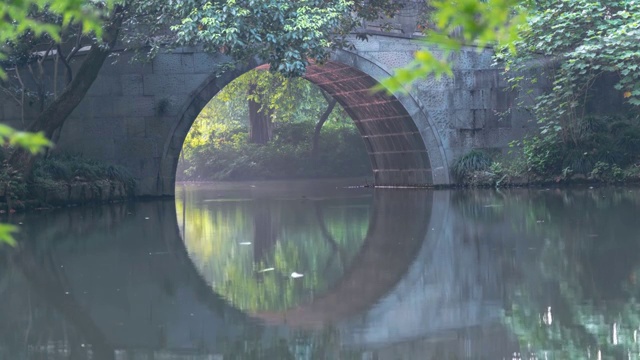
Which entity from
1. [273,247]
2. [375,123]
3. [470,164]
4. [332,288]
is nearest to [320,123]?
[375,123]

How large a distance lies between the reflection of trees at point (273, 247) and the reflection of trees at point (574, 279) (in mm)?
1522

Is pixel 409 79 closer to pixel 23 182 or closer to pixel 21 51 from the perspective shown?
pixel 23 182

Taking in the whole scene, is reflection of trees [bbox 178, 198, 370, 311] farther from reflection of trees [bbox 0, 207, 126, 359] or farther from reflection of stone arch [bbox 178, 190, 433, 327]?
reflection of trees [bbox 0, 207, 126, 359]

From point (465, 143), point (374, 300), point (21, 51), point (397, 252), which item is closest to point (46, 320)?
point (374, 300)

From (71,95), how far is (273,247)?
7487mm

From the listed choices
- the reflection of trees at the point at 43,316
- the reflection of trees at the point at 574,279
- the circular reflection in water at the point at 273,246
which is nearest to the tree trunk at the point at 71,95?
the circular reflection in water at the point at 273,246

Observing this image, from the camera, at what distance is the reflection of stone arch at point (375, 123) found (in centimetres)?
1945

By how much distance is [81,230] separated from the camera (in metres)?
12.5

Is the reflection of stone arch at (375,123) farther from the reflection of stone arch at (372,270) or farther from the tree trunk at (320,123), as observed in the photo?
the tree trunk at (320,123)

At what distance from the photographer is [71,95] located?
16.4m

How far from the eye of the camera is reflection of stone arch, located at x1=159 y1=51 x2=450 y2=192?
63.8 ft

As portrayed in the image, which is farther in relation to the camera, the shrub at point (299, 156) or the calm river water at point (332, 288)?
the shrub at point (299, 156)

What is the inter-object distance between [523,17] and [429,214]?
11.5 meters

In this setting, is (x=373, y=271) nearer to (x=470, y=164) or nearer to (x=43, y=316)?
(x=43, y=316)
